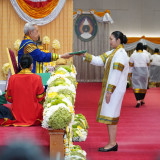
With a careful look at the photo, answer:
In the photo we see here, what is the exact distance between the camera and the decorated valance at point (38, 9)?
320 inches

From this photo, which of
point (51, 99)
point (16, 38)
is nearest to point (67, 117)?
point (51, 99)

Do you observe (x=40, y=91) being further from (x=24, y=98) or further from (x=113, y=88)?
(x=113, y=88)

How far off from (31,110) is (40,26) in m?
4.46

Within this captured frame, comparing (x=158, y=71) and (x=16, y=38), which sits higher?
(x=16, y=38)

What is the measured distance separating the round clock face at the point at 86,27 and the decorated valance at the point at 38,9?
23.1 feet

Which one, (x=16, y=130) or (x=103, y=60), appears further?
(x=103, y=60)

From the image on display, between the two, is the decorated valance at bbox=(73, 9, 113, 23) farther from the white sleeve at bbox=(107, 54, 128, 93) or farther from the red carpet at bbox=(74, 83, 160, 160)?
the white sleeve at bbox=(107, 54, 128, 93)

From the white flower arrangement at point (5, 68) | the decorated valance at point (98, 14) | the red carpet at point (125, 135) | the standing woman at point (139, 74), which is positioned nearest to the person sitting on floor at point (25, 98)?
the red carpet at point (125, 135)

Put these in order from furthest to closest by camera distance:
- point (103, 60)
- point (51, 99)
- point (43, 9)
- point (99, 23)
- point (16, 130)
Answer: point (99, 23), point (43, 9), point (103, 60), point (16, 130), point (51, 99)

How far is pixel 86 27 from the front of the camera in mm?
15281

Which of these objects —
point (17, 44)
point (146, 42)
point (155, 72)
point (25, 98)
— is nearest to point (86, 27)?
point (146, 42)

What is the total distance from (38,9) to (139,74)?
3.00 meters

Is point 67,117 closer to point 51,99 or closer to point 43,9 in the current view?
point 51,99

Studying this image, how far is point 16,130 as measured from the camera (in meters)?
3.79
